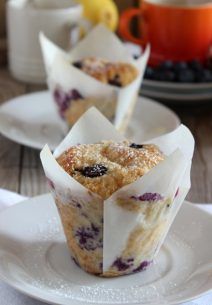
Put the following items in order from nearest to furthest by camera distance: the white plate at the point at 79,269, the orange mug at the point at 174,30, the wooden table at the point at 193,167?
the white plate at the point at 79,269, the wooden table at the point at 193,167, the orange mug at the point at 174,30

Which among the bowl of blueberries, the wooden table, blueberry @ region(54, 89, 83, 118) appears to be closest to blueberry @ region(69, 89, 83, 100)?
blueberry @ region(54, 89, 83, 118)

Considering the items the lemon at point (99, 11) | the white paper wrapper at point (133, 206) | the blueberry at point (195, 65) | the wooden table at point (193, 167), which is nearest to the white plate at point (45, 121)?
the wooden table at point (193, 167)

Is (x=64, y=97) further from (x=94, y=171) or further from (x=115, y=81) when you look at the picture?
(x=94, y=171)

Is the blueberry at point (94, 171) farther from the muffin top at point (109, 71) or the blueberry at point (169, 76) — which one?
the blueberry at point (169, 76)

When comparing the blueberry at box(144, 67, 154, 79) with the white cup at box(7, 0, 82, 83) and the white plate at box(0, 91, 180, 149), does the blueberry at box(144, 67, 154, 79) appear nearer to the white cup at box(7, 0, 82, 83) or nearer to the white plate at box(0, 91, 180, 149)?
the white plate at box(0, 91, 180, 149)

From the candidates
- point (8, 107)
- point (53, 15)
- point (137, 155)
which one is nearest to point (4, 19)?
point (53, 15)
